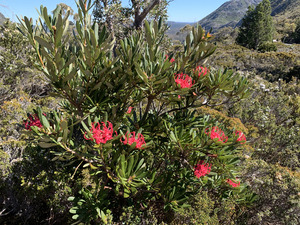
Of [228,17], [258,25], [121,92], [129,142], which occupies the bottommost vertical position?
[129,142]

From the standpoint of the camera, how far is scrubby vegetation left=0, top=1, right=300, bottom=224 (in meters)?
1.27

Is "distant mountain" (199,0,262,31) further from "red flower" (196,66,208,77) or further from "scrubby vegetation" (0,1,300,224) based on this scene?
"red flower" (196,66,208,77)

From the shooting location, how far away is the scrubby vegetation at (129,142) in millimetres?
1271

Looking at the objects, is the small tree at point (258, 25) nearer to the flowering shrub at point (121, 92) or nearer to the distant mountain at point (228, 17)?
the flowering shrub at point (121, 92)

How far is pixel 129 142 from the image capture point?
1461 mm

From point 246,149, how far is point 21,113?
5.08 metres


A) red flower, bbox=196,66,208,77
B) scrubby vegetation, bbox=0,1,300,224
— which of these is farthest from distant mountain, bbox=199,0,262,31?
red flower, bbox=196,66,208,77

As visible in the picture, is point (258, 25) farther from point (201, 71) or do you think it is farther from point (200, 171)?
point (200, 171)

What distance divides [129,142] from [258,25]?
32.8 metres

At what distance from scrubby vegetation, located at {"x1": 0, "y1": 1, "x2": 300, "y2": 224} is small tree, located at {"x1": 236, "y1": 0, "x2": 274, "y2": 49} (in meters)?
29.2

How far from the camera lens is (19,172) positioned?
2604mm

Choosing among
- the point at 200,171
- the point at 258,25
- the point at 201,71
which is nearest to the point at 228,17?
the point at 258,25

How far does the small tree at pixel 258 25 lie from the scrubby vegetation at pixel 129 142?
29.2m

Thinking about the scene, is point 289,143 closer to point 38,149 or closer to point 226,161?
point 226,161
